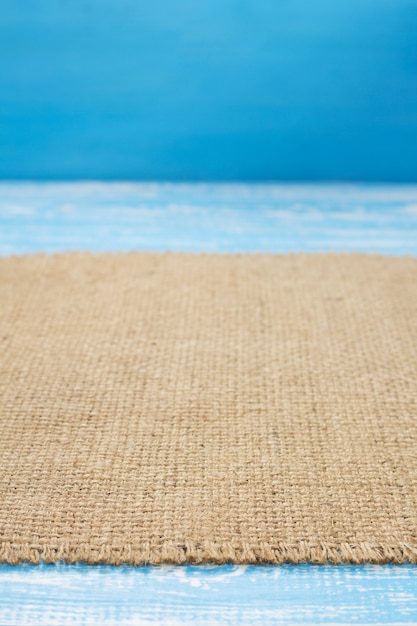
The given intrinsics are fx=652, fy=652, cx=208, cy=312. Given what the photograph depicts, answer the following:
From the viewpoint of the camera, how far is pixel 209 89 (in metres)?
2.16

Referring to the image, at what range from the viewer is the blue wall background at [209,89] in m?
2.05

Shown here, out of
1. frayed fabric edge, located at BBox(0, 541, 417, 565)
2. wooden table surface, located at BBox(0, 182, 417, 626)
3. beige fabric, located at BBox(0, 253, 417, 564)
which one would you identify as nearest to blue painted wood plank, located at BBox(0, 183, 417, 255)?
wooden table surface, located at BBox(0, 182, 417, 626)

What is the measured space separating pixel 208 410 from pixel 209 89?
53.4 inches

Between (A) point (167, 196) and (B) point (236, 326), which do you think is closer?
(B) point (236, 326)

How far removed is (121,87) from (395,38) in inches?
35.4

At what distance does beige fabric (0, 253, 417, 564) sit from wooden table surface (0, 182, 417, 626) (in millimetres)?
30

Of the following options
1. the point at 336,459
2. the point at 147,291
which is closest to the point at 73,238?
the point at 147,291

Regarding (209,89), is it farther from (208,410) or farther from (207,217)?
(208,410)

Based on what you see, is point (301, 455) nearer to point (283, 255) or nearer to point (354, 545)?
point (354, 545)

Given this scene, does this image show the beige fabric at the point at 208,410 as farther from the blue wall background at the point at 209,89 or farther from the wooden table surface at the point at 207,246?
the blue wall background at the point at 209,89

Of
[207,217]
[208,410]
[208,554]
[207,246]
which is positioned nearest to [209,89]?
[207,217]

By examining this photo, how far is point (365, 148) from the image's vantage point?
2256 mm

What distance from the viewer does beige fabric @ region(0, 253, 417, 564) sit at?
935 mm

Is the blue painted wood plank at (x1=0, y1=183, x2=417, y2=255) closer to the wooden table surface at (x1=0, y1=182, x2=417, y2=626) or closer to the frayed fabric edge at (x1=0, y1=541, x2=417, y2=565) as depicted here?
the wooden table surface at (x1=0, y1=182, x2=417, y2=626)
